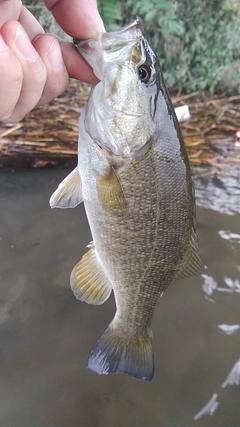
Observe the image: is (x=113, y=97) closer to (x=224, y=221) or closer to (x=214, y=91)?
(x=224, y=221)

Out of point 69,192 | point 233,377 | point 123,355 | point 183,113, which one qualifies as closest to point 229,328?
point 233,377

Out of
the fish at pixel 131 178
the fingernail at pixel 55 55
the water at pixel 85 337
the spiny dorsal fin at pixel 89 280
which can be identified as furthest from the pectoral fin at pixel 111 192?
the water at pixel 85 337

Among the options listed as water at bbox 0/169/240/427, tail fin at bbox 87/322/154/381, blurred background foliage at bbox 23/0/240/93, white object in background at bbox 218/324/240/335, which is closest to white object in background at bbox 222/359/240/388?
water at bbox 0/169/240/427

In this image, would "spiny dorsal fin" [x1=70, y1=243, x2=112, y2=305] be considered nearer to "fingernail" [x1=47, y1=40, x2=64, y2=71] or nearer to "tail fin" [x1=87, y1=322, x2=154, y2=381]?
"tail fin" [x1=87, y1=322, x2=154, y2=381]

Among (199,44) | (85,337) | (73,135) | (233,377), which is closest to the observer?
(233,377)

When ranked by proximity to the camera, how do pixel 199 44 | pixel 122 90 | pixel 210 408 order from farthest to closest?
pixel 199 44 → pixel 210 408 → pixel 122 90

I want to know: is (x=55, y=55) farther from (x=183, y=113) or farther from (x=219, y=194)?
(x=183, y=113)
